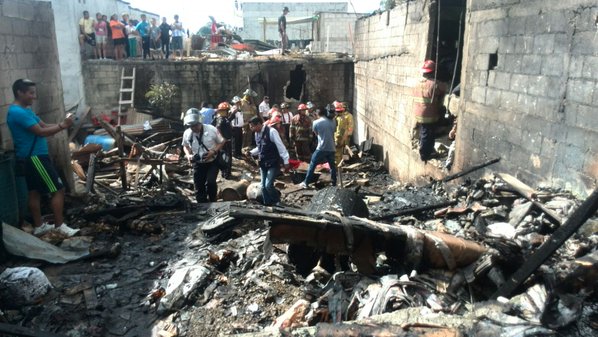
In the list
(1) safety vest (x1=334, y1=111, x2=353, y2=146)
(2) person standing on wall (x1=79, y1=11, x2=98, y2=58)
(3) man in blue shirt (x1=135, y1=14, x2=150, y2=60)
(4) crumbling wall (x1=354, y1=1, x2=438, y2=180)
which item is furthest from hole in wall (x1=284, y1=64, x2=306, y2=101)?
(2) person standing on wall (x1=79, y1=11, x2=98, y2=58)

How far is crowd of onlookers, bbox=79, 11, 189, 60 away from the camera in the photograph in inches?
584

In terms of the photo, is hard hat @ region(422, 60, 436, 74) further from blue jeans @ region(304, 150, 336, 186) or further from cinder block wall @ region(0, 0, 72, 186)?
cinder block wall @ region(0, 0, 72, 186)

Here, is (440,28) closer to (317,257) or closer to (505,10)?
(505,10)

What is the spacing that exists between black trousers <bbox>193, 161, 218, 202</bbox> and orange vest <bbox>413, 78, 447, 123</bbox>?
12.6 ft

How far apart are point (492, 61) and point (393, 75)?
14.7 feet

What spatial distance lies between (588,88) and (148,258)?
498cm

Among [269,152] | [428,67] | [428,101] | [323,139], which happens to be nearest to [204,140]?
[269,152]

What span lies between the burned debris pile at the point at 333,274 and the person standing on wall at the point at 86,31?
11290mm

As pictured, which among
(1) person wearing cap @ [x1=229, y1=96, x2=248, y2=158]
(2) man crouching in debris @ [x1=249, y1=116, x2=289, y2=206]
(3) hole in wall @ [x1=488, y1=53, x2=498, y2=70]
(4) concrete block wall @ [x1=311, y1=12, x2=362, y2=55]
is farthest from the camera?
(4) concrete block wall @ [x1=311, y1=12, x2=362, y2=55]

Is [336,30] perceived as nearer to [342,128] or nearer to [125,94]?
[125,94]

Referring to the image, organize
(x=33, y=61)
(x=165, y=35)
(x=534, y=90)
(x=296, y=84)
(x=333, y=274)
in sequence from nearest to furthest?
(x=333, y=274), (x=534, y=90), (x=33, y=61), (x=165, y=35), (x=296, y=84)

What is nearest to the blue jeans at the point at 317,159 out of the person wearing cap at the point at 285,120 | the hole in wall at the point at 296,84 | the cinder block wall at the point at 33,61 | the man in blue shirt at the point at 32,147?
the person wearing cap at the point at 285,120

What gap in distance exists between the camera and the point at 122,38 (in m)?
15.1

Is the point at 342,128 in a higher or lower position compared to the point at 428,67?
lower
